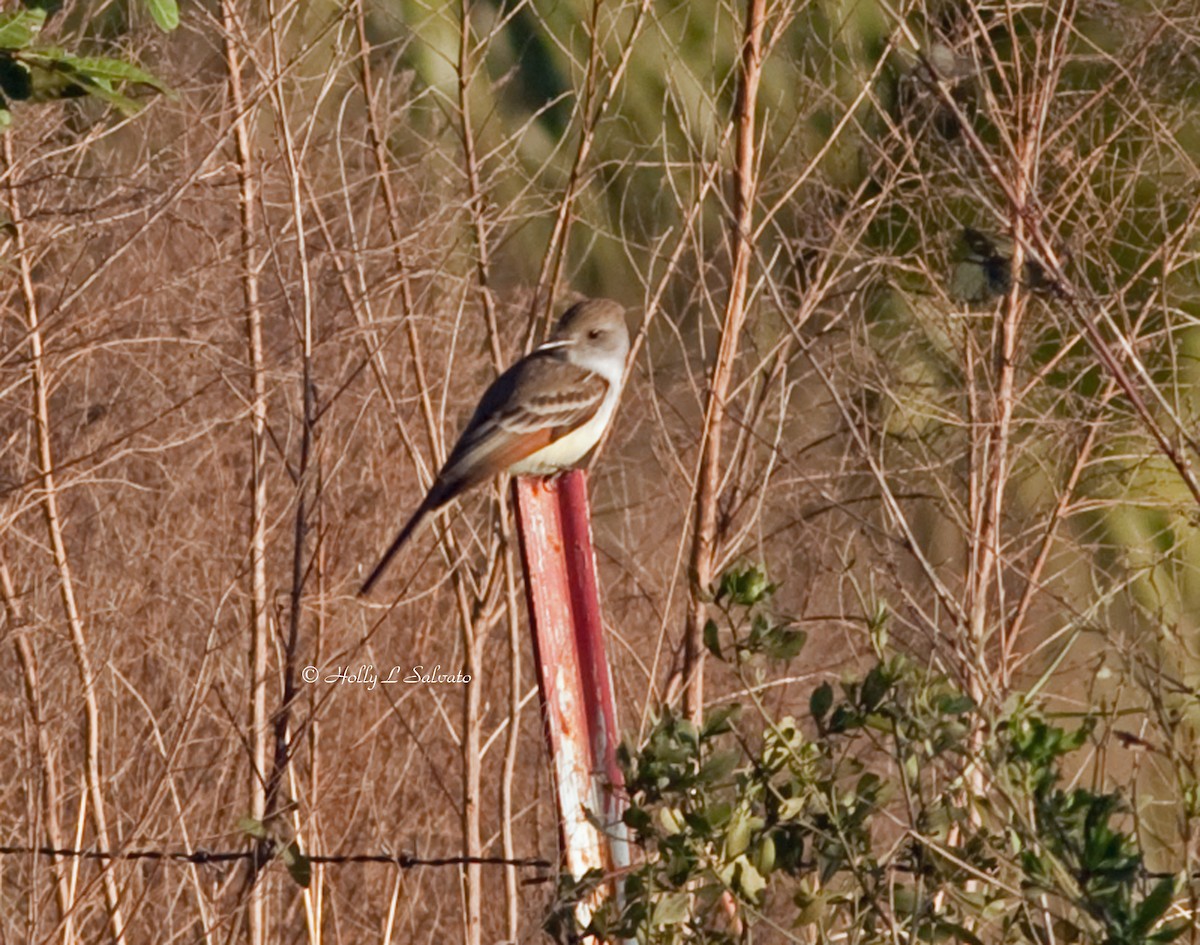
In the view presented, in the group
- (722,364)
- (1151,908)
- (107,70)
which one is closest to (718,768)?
(1151,908)

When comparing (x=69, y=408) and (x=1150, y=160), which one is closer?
(x=1150, y=160)

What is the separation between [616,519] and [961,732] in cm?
750

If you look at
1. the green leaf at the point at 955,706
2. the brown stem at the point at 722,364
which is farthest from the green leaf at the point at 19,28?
the brown stem at the point at 722,364

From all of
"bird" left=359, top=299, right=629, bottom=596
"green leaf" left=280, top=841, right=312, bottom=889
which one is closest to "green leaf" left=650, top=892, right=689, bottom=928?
"green leaf" left=280, top=841, right=312, bottom=889

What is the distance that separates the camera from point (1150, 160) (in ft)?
23.2

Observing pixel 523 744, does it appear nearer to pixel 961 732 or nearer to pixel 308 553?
pixel 308 553

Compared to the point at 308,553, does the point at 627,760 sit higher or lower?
lower

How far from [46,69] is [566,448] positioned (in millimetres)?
3004

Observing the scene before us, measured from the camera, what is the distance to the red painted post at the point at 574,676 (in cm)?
297

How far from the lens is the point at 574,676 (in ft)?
9.97

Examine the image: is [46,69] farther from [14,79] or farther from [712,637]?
[712,637]

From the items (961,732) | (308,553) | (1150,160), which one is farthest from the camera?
(308,553)

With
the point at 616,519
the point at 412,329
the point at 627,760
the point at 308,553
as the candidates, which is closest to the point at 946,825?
the point at 627,760

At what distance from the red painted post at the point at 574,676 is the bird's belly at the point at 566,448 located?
275cm
